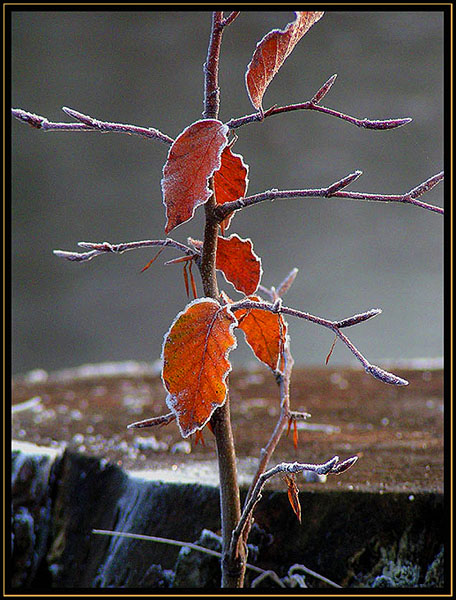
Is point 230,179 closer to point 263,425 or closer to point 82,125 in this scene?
point 82,125

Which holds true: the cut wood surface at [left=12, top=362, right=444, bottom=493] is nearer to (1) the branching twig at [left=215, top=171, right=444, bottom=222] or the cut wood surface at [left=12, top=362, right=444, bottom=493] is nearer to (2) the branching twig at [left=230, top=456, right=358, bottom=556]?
(2) the branching twig at [left=230, top=456, right=358, bottom=556]

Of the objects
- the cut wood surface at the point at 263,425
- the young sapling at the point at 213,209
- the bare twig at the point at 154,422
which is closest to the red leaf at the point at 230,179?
the young sapling at the point at 213,209

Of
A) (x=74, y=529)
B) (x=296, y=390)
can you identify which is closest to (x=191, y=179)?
(x=74, y=529)

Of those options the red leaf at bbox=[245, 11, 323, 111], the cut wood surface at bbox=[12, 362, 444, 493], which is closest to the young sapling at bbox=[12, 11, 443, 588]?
the red leaf at bbox=[245, 11, 323, 111]

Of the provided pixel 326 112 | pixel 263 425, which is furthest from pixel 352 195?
pixel 263 425

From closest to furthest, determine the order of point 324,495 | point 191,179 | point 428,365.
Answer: point 191,179
point 324,495
point 428,365

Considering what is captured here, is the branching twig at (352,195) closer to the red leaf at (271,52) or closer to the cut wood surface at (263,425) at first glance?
the red leaf at (271,52)
